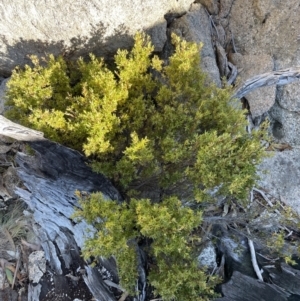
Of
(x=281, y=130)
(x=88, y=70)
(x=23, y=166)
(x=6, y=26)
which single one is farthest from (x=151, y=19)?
(x=281, y=130)

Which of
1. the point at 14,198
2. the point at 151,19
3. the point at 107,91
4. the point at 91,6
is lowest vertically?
the point at 14,198

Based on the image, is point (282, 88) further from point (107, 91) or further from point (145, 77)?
point (107, 91)

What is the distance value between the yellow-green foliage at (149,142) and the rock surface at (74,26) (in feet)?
0.96

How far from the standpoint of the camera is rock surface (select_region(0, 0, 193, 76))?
3.08 meters

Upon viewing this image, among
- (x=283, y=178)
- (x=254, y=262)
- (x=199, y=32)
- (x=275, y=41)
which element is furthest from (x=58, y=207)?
(x=275, y=41)

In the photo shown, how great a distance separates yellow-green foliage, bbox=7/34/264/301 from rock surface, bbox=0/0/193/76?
0.29 metres

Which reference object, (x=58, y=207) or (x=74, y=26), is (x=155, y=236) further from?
(x=74, y=26)

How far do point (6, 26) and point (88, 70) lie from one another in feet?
3.00

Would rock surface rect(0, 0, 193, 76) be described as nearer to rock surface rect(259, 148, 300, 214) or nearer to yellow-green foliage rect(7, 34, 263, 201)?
yellow-green foliage rect(7, 34, 263, 201)

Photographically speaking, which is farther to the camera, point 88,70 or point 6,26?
point 6,26

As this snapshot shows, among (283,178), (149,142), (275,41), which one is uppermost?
(275,41)

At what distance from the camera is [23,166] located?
2.95 m

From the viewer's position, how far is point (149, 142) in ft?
9.21

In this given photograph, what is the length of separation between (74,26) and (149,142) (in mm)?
1269
